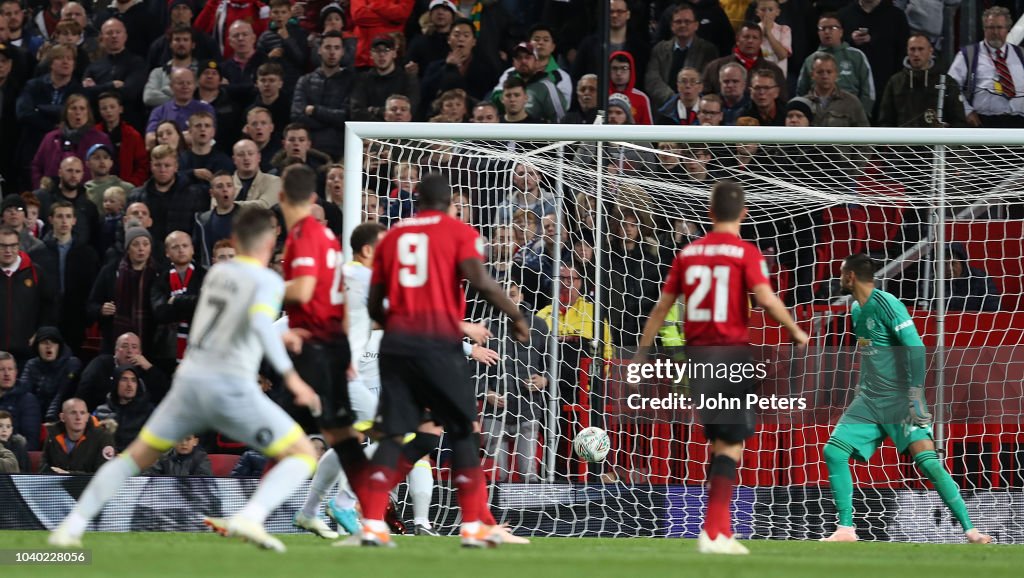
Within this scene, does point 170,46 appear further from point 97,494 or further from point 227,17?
point 97,494

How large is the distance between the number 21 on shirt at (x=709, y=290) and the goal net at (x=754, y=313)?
108 inches

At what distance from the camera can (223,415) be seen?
6562 millimetres

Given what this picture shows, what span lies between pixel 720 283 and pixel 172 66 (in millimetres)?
9395

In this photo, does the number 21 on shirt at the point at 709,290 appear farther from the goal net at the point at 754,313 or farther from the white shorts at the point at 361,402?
the goal net at the point at 754,313

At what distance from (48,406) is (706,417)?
7.03m

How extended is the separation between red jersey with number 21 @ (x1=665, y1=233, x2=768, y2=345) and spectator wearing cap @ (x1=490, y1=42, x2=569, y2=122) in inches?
260

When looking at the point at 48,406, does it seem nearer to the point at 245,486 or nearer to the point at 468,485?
the point at 245,486

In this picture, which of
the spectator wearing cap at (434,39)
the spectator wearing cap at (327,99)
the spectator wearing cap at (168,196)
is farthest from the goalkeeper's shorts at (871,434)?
the spectator wearing cap at (434,39)

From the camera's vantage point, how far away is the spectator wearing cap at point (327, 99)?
1452 cm

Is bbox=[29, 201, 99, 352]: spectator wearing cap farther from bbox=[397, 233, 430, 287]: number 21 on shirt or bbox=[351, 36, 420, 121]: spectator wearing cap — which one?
Answer: bbox=[397, 233, 430, 287]: number 21 on shirt

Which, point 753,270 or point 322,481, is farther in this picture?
point 322,481

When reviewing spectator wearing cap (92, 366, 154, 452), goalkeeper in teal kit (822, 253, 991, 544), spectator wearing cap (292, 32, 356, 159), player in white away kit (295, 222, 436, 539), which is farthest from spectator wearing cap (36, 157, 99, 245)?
goalkeeper in teal kit (822, 253, 991, 544)

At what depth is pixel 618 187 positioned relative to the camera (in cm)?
1158

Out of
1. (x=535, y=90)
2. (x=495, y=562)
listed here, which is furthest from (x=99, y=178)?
(x=495, y=562)
